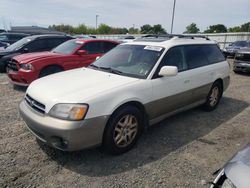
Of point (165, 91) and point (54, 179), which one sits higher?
point (165, 91)

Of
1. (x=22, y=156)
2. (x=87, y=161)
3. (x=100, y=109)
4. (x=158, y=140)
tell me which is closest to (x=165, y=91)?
(x=158, y=140)

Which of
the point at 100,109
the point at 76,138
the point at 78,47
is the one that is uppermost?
the point at 78,47

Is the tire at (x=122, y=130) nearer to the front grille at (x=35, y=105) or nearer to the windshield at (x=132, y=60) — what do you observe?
the windshield at (x=132, y=60)

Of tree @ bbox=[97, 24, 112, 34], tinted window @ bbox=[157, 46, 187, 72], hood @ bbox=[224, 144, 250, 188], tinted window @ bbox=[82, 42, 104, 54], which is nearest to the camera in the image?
hood @ bbox=[224, 144, 250, 188]

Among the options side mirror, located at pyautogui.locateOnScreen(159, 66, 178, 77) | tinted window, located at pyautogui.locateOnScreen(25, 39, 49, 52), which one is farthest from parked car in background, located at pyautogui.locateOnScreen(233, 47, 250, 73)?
tinted window, located at pyautogui.locateOnScreen(25, 39, 49, 52)

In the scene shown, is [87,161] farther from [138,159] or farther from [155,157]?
[155,157]

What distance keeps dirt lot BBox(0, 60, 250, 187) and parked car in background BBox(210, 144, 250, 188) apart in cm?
102

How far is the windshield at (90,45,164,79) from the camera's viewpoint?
3.75 m

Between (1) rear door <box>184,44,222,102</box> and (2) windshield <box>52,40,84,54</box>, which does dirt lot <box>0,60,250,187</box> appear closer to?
(1) rear door <box>184,44,222,102</box>

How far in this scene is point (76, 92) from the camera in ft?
9.97

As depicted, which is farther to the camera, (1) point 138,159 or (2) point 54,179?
A: (1) point 138,159

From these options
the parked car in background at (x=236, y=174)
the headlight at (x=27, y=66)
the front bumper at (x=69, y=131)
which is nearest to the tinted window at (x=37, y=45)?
the headlight at (x=27, y=66)

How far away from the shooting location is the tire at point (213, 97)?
5215 mm

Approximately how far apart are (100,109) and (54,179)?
102 centimetres
